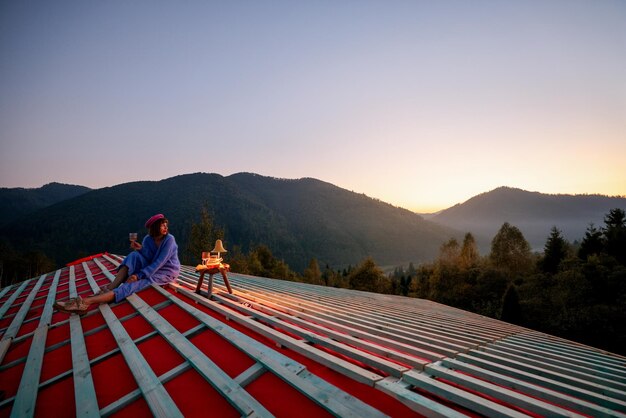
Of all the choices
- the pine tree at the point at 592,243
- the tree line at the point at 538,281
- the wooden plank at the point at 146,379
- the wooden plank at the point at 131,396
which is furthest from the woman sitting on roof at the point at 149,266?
the pine tree at the point at 592,243

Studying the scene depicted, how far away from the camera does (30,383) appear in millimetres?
1982

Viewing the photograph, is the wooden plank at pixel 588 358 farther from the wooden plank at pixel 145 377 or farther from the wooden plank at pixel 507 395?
the wooden plank at pixel 145 377

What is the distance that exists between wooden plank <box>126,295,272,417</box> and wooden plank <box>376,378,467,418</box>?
2.33 feet

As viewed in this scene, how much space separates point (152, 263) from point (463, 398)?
4403mm

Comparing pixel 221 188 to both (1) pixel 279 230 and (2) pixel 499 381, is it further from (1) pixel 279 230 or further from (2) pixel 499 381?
(2) pixel 499 381

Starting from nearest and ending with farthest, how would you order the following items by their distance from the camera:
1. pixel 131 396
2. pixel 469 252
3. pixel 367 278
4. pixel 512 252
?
pixel 131 396, pixel 512 252, pixel 367 278, pixel 469 252

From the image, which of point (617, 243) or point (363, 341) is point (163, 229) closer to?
point (363, 341)

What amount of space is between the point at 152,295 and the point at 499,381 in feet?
13.8

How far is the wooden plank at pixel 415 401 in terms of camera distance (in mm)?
1371

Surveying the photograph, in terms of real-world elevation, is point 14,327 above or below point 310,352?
below

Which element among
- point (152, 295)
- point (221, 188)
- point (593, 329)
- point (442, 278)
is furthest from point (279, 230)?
point (152, 295)

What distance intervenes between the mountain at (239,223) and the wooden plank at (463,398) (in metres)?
84.5

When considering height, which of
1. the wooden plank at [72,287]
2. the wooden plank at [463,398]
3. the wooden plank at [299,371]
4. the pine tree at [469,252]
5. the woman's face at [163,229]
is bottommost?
the pine tree at [469,252]

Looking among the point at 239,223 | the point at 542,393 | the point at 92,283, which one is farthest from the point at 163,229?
the point at 239,223
